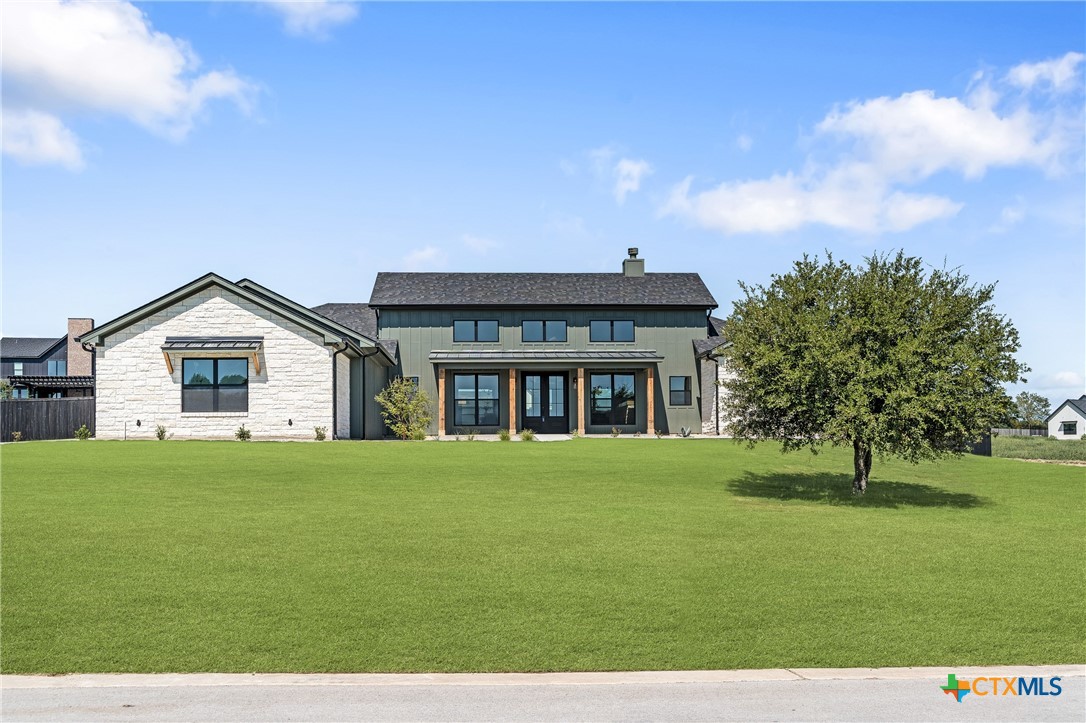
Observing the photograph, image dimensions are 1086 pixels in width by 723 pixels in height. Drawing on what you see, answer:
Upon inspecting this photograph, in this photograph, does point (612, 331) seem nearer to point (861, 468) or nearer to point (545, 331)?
point (545, 331)

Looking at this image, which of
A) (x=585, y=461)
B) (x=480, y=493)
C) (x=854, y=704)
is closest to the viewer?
(x=854, y=704)

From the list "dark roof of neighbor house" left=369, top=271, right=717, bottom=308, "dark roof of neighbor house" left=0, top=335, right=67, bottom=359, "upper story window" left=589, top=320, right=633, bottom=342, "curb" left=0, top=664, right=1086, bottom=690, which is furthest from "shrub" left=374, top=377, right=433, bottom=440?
"dark roof of neighbor house" left=0, top=335, right=67, bottom=359

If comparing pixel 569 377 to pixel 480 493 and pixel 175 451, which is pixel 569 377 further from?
pixel 480 493

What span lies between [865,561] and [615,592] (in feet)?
11.5

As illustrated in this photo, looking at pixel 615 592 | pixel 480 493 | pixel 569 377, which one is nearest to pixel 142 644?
pixel 615 592

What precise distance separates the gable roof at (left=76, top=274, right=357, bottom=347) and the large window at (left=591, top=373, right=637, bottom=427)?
48.4 feet

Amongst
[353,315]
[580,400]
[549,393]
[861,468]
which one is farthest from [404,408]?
[861,468]

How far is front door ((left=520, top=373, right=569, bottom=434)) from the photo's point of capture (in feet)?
131

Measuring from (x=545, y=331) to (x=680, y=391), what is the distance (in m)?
6.64

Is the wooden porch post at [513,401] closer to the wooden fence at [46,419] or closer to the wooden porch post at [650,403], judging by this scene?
the wooden porch post at [650,403]

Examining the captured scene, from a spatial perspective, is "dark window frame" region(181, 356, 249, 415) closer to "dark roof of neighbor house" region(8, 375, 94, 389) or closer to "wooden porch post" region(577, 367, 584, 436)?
"wooden porch post" region(577, 367, 584, 436)

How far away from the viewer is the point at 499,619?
7.89 m

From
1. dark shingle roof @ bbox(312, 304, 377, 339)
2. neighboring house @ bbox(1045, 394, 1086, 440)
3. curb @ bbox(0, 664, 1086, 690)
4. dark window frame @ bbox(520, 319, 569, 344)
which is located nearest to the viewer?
curb @ bbox(0, 664, 1086, 690)

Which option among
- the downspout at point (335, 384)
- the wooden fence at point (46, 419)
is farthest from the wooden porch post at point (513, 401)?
the wooden fence at point (46, 419)
